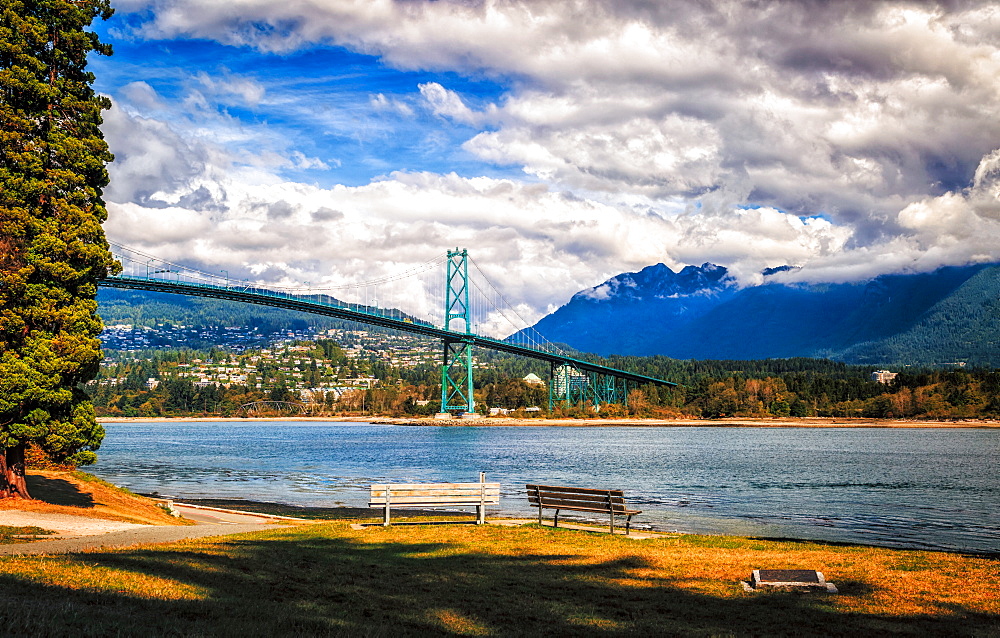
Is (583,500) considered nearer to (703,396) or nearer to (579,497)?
(579,497)

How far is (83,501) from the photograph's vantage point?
51.7 ft

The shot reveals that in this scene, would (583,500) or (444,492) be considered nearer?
(583,500)

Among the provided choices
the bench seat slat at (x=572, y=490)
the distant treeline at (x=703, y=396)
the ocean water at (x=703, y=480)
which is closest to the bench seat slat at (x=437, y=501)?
the bench seat slat at (x=572, y=490)

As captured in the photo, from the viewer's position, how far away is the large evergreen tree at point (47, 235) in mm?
14055

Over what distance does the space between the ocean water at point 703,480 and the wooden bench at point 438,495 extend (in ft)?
16.7

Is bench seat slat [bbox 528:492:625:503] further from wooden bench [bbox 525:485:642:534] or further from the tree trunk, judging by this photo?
the tree trunk

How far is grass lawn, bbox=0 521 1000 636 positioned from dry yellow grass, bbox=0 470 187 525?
16.1 ft

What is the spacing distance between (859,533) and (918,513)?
180 inches

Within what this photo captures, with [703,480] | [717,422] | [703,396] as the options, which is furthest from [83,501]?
[703,396]

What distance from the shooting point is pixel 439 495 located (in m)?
13.9

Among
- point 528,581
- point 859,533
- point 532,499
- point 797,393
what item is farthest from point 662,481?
point 797,393

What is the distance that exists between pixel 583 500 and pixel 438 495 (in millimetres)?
2432

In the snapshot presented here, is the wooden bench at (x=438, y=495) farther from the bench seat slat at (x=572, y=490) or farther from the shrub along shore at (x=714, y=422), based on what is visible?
the shrub along shore at (x=714, y=422)

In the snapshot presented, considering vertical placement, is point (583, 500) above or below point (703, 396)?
below
